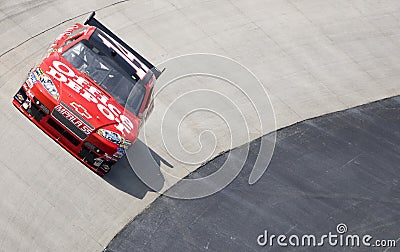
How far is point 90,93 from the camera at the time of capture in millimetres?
11758

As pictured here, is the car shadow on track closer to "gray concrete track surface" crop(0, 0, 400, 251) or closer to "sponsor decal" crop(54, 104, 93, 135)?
"gray concrete track surface" crop(0, 0, 400, 251)

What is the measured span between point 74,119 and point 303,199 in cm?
445

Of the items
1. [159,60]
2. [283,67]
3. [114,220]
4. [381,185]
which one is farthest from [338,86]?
[114,220]

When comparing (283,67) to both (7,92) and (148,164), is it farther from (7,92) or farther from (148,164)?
(7,92)

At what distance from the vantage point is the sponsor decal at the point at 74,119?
11227 millimetres

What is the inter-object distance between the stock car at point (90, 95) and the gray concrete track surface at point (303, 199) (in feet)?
4.70

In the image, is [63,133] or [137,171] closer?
[63,133]

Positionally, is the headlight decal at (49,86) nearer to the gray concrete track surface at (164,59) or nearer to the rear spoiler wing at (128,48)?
the gray concrete track surface at (164,59)

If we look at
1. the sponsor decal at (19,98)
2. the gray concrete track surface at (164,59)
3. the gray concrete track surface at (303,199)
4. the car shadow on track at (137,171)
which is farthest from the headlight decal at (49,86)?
the gray concrete track surface at (303,199)

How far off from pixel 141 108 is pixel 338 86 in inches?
206

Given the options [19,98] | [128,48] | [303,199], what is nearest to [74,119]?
[19,98]

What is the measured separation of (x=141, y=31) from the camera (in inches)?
598

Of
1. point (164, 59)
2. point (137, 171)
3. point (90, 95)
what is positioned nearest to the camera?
point (90, 95)

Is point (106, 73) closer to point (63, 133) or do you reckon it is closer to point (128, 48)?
point (128, 48)
